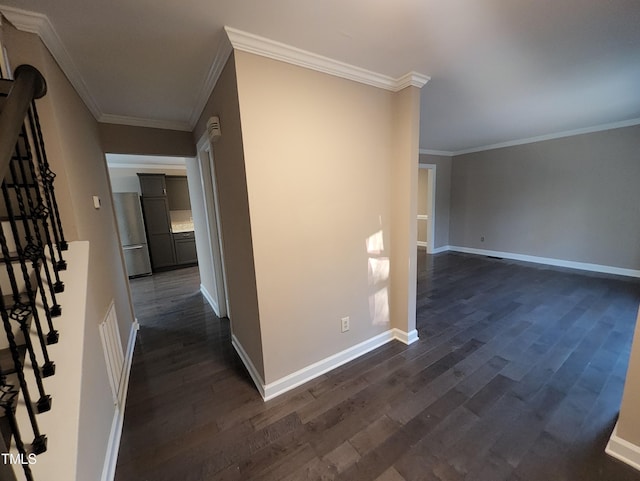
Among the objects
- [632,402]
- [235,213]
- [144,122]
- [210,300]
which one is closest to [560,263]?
[632,402]

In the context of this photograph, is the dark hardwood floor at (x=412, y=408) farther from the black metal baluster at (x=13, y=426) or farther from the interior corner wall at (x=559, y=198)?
the interior corner wall at (x=559, y=198)

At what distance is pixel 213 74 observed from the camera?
6.33ft

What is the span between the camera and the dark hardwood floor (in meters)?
1.41

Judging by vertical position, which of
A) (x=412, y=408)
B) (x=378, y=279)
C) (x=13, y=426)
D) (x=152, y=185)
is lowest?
(x=412, y=408)

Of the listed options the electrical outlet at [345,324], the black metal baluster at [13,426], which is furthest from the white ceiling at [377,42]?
the electrical outlet at [345,324]

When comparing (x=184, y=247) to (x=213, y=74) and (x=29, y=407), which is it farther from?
(x=29, y=407)

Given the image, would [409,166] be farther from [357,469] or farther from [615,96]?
[615,96]

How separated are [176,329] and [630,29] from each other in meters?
4.85

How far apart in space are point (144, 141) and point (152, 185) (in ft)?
10.2

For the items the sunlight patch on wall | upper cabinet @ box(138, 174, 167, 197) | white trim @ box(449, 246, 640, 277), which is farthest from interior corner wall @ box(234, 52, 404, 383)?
upper cabinet @ box(138, 174, 167, 197)

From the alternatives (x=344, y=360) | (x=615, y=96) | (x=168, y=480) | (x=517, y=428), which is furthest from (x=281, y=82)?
(x=615, y=96)

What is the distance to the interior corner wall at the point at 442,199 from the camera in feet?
20.4

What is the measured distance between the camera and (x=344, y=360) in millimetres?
2283

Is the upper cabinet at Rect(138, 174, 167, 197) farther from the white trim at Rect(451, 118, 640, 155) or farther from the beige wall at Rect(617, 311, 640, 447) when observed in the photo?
the white trim at Rect(451, 118, 640, 155)
